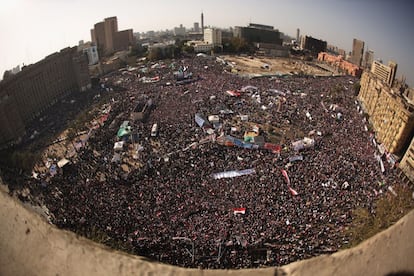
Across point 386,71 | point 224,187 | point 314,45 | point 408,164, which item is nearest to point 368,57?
point 314,45

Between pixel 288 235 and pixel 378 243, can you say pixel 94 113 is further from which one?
pixel 378 243

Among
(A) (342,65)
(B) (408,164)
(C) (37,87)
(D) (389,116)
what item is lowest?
(A) (342,65)

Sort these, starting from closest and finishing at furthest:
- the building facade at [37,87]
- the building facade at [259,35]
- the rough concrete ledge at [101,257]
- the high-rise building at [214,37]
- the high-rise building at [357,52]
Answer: the rough concrete ledge at [101,257], the building facade at [37,87], the high-rise building at [357,52], the high-rise building at [214,37], the building facade at [259,35]

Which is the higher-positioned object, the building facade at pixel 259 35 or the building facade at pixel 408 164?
the building facade at pixel 259 35

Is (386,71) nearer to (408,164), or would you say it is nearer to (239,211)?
(408,164)

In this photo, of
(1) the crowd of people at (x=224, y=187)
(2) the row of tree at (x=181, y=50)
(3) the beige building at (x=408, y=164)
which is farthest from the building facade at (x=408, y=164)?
(2) the row of tree at (x=181, y=50)

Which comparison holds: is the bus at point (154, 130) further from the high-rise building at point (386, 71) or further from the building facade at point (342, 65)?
the building facade at point (342, 65)

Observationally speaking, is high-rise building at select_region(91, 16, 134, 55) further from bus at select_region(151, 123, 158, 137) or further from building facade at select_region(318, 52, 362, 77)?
building facade at select_region(318, 52, 362, 77)
